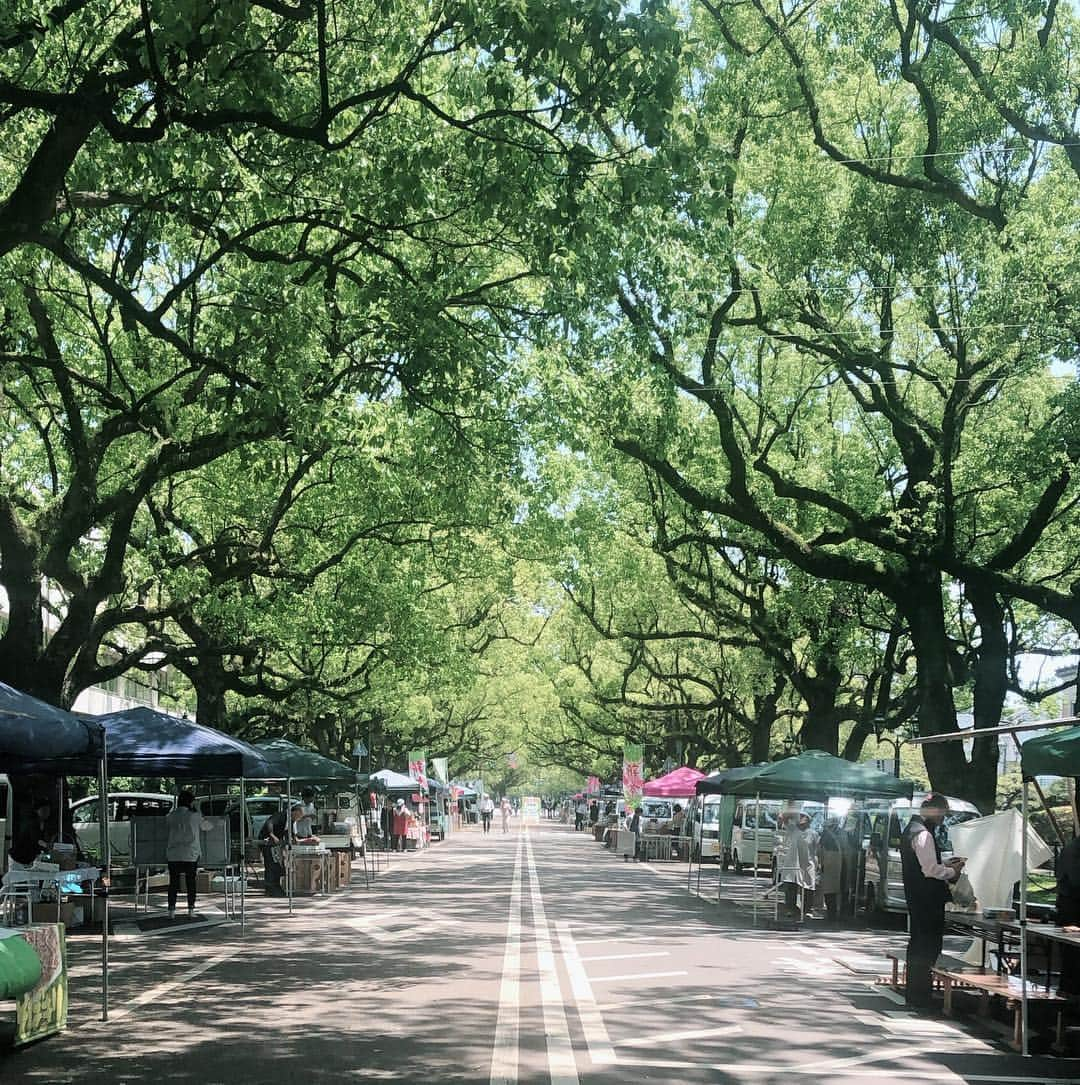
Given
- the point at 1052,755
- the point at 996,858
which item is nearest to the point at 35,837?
the point at 996,858

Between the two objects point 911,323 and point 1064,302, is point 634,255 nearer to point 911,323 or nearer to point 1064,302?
point 1064,302

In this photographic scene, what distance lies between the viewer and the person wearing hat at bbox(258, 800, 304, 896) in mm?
24953

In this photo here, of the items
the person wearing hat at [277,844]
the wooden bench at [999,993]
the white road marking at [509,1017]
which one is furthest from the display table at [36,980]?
the person wearing hat at [277,844]

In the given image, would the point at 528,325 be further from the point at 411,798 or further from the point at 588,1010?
the point at 411,798

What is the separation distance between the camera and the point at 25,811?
837 inches

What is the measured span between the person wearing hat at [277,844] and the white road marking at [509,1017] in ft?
23.1

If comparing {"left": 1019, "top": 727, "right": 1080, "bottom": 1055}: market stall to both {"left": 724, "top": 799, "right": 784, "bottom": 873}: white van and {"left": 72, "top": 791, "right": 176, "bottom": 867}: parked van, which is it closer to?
{"left": 72, "top": 791, "right": 176, "bottom": 867}: parked van

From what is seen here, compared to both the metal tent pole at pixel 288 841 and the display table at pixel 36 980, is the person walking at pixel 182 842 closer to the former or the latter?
the metal tent pole at pixel 288 841

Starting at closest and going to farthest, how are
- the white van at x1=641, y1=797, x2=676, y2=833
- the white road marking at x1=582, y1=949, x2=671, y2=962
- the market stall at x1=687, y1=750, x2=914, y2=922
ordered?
the white road marking at x1=582, y1=949, x2=671, y2=962 → the market stall at x1=687, y1=750, x2=914, y2=922 → the white van at x1=641, y1=797, x2=676, y2=833

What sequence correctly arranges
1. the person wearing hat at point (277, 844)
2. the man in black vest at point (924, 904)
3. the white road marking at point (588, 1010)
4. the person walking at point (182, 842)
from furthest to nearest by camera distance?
1. the person wearing hat at point (277, 844)
2. the person walking at point (182, 842)
3. the man in black vest at point (924, 904)
4. the white road marking at point (588, 1010)

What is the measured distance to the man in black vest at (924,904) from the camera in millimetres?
12289

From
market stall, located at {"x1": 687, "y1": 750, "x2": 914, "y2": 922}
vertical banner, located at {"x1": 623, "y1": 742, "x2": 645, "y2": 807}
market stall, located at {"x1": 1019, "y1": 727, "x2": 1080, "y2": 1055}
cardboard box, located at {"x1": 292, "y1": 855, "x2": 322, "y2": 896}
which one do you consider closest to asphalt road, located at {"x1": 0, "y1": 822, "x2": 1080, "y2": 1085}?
market stall, located at {"x1": 1019, "y1": 727, "x2": 1080, "y2": 1055}

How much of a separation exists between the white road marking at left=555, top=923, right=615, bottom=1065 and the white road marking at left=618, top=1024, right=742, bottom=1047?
194 mm

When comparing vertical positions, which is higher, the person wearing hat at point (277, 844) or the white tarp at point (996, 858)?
the white tarp at point (996, 858)
